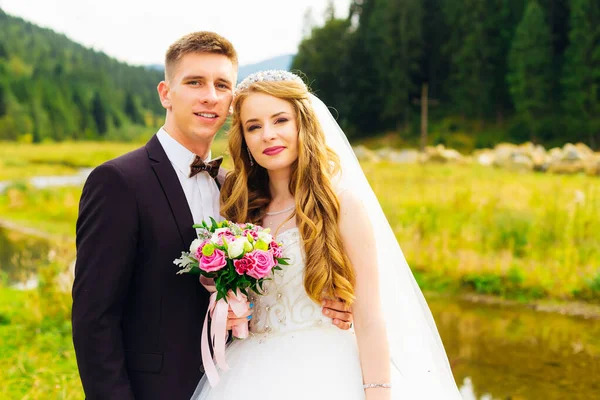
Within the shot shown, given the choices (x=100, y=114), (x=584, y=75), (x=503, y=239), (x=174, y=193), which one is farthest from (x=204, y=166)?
(x=100, y=114)

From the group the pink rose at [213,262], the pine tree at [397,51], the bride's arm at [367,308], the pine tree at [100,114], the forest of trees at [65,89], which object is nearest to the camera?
the pink rose at [213,262]

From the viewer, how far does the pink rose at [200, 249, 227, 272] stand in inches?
88.4

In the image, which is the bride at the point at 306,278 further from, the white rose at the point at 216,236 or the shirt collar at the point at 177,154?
the white rose at the point at 216,236

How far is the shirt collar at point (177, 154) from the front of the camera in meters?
2.78

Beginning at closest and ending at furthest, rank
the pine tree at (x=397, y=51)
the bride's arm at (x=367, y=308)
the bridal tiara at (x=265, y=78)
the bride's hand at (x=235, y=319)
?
the bride's hand at (x=235, y=319) < the bride's arm at (x=367, y=308) < the bridal tiara at (x=265, y=78) < the pine tree at (x=397, y=51)

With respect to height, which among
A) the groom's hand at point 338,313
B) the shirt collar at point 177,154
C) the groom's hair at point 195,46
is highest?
the groom's hair at point 195,46

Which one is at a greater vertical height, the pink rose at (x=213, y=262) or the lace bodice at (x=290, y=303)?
the pink rose at (x=213, y=262)

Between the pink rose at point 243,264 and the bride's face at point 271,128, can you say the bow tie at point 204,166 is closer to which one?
the bride's face at point 271,128

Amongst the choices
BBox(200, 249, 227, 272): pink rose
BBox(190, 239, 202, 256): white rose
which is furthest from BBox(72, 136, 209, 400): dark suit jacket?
BBox(200, 249, 227, 272): pink rose

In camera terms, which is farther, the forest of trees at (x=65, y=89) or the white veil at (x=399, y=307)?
the forest of trees at (x=65, y=89)

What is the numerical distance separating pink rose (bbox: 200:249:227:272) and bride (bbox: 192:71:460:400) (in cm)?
60

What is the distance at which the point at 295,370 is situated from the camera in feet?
9.06

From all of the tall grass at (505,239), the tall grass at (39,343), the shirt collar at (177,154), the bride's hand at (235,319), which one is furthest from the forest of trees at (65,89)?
the bride's hand at (235,319)

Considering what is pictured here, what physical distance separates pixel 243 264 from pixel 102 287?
62 cm
